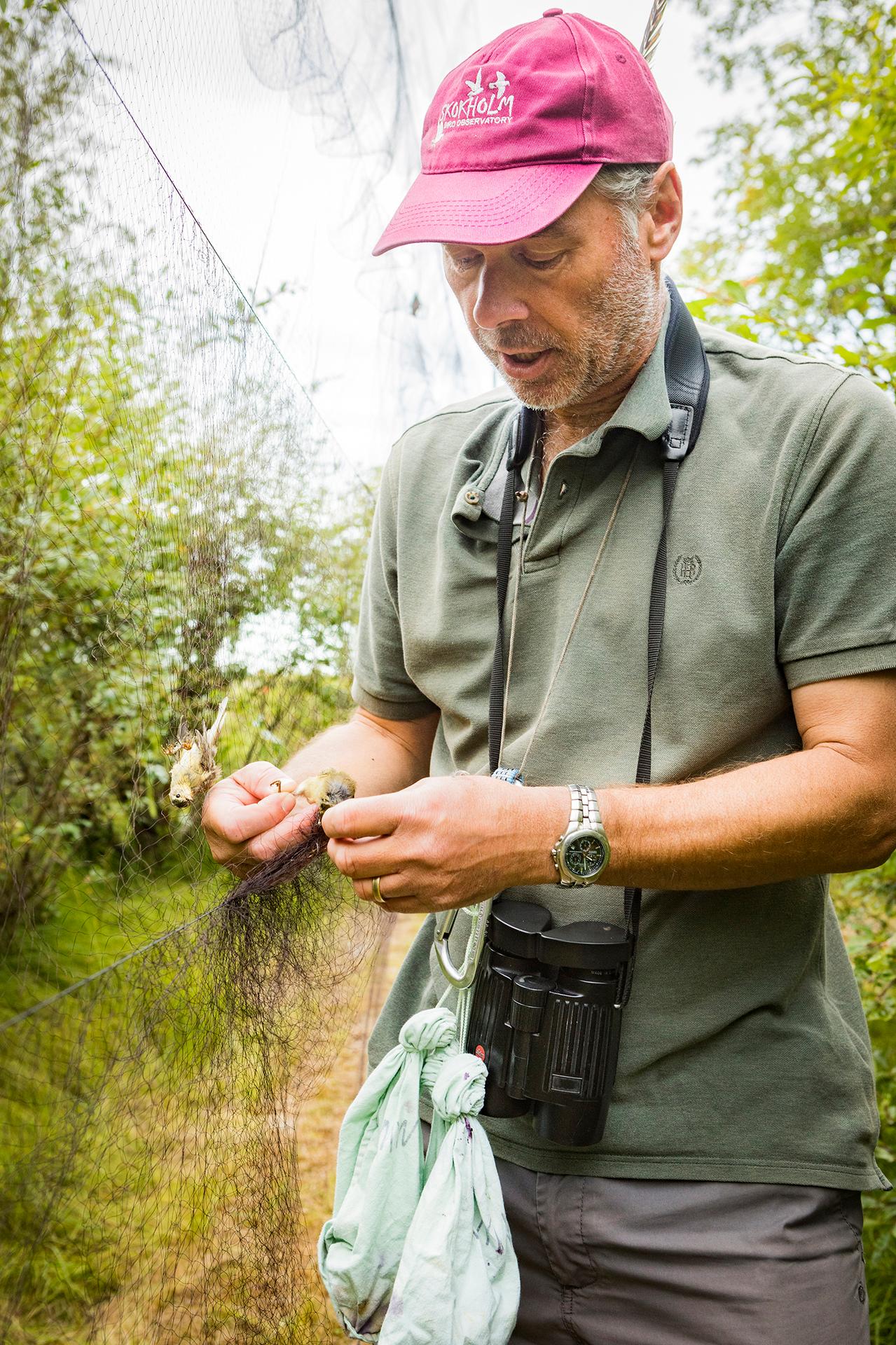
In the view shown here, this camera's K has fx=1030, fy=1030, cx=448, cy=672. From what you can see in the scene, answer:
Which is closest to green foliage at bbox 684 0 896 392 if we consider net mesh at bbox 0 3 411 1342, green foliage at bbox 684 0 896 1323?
green foliage at bbox 684 0 896 1323

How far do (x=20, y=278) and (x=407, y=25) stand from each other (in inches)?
75.5

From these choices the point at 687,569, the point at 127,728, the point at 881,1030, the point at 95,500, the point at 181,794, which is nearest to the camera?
the point at 95,500

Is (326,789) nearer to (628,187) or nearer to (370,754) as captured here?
(370,754)

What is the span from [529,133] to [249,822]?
3.68 ft

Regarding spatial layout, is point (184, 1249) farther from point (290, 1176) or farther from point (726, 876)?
point (726, 876)

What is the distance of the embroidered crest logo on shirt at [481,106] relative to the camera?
1601 millimetres

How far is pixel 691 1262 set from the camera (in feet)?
4.91

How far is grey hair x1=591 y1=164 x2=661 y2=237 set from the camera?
1587mm

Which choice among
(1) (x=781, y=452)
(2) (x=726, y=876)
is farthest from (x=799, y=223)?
(2) (x=726, y=876)

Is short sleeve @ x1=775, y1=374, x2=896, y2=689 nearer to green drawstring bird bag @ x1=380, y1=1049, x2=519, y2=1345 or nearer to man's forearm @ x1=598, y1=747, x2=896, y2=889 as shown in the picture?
man's forearm @ x1=598, y1=747, x2=896, y2=889

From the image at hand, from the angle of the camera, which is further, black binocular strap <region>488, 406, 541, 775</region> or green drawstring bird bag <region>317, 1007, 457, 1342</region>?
black binocular strap <region>488, 406, 541, 775</region>

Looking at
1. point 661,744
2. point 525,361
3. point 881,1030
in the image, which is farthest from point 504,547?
point 881,1030

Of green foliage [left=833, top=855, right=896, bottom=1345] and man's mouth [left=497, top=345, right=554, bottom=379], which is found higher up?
man's mouth [left=497, top=345, right=554, bottom=379]

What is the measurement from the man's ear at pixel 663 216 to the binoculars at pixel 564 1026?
1083 millimetres
